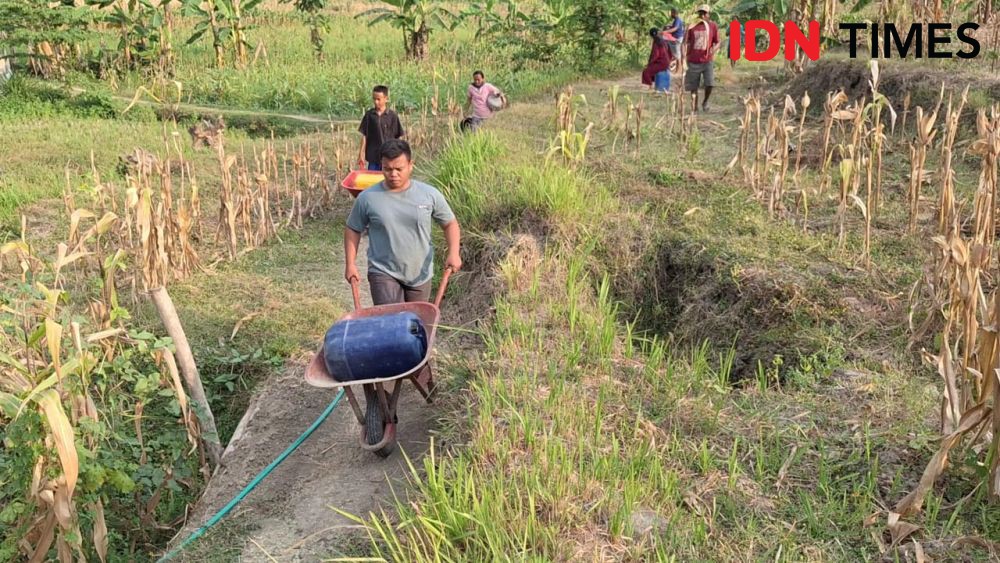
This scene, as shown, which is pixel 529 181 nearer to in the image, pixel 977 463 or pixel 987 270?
pixel 987 270

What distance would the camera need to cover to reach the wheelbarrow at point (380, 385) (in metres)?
4.00

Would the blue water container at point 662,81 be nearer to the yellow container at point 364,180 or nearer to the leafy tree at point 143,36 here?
the yellow container at point 364,180

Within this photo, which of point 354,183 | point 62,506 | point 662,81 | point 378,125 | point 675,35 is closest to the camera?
point 62,506

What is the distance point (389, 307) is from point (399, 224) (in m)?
0.46

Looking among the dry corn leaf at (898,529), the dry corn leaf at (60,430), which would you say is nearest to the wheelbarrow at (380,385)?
the dry corn leaf at (60,430)

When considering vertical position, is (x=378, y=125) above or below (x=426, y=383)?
above

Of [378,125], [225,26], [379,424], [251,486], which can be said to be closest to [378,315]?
[379,424]

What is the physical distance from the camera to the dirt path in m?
3.77

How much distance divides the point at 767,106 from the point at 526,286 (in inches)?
276

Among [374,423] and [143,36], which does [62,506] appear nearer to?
[374,423]

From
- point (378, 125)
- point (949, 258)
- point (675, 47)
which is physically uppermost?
point (675, 47)

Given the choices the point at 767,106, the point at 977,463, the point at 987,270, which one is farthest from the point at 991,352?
the point at 767,106

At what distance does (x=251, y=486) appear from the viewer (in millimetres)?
4230

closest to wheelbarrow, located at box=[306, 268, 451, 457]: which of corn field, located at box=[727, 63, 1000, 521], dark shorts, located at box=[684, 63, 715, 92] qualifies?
corn field, located at box=[727, 63, 1000, 521]
